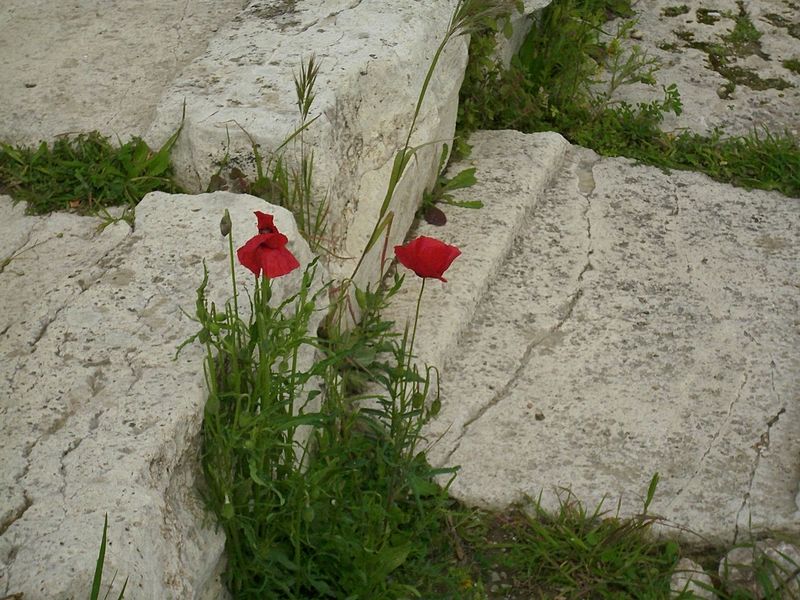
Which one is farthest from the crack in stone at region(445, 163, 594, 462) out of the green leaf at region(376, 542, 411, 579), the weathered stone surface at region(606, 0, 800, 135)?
the weathered stone surface at region(606, 0, 800, 135)

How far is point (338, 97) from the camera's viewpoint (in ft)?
8.93

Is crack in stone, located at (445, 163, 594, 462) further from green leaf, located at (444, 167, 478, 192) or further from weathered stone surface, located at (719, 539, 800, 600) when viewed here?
weathered stone surface, located at (719, 539, 800, 600)

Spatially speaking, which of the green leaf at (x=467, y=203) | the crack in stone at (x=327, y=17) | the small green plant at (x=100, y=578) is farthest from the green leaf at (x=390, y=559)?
the crack in stone at (x=327, y=17)

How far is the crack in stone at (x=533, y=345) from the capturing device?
8.78 feet

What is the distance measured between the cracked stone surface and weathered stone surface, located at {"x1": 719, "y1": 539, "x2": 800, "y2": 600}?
2.2 inches

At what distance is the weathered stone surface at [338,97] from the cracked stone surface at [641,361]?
430mm

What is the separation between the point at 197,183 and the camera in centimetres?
269

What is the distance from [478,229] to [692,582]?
4.19 ft

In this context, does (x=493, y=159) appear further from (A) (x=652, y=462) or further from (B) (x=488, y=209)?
(A) (x=652, y=462)

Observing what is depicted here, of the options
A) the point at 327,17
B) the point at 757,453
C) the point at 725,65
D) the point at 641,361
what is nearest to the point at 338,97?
the point at 327,17

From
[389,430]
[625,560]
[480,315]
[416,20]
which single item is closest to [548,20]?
[416,20]

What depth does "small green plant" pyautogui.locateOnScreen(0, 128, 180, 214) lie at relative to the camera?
2666 millimetres

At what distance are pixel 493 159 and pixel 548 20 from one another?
838 mm

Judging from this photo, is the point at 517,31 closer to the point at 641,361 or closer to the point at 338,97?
the point at 338,97
